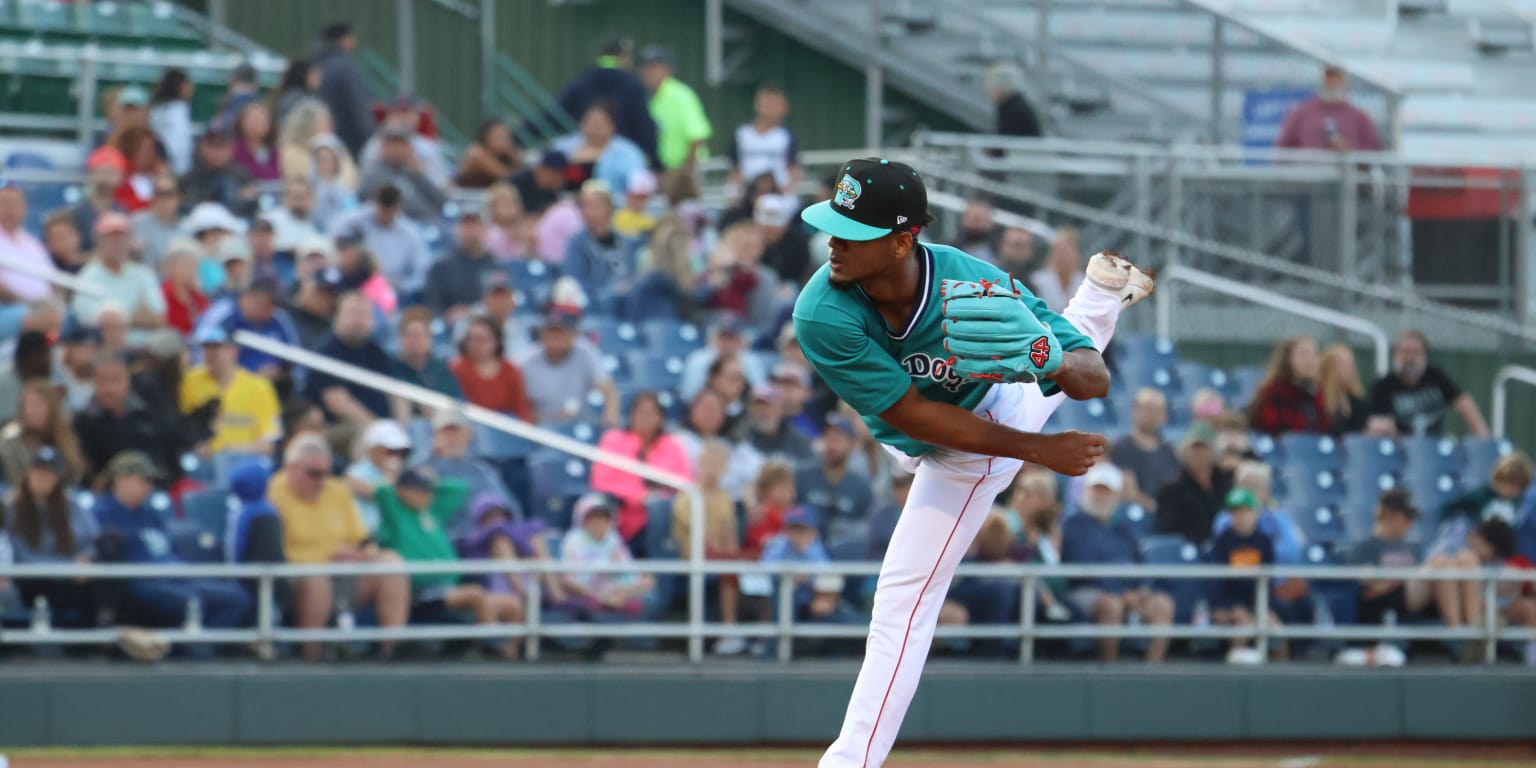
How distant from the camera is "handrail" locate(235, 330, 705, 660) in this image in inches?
383

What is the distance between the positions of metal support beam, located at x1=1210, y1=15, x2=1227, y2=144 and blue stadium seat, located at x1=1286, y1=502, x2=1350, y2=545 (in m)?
4.20

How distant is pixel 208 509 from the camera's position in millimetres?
9477

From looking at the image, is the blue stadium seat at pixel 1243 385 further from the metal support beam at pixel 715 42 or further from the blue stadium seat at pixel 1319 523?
the metal support beam at pixel 715 42

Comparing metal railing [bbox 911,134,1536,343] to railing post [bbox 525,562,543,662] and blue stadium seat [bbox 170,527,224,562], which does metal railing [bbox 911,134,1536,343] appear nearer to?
railing post [bbox 525,562,543,662]

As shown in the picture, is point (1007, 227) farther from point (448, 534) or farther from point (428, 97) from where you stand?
point (428, 97)

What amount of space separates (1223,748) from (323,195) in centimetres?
568

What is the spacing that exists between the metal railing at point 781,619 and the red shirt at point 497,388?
1170mm

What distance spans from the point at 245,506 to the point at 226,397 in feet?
2.62

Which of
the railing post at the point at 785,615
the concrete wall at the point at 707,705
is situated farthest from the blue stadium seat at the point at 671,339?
the concrete wall at the point at 707,705

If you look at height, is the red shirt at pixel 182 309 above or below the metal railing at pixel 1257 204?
below

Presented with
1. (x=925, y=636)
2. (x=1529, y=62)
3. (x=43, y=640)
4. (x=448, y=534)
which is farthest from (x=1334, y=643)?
(x=1529, y=62)

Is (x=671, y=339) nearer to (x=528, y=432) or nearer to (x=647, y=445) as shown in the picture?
(x=647, y=445)

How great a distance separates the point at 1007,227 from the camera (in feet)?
41.2

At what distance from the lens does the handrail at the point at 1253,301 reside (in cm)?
1316
